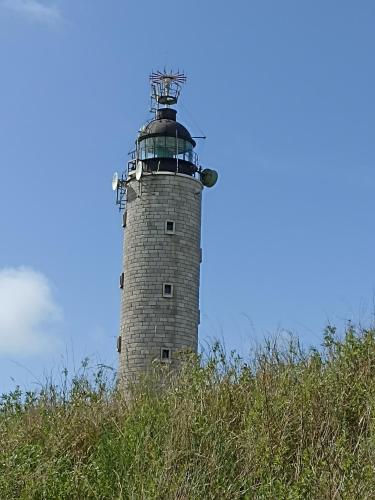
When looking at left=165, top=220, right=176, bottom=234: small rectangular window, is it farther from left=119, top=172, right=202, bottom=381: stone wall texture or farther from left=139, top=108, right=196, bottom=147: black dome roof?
left=139, top=108, right=196, bottom=147: black dome roof

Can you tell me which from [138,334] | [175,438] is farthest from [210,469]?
[138,334]

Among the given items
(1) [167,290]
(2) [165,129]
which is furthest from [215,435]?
(2) [165,129]

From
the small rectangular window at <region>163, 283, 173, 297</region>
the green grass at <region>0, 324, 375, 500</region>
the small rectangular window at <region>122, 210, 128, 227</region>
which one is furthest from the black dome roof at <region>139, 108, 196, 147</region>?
the green grass at <region>0, 324, 375, 500</region>

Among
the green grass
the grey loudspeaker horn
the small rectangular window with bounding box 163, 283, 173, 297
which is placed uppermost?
the grey loudspeaker horn

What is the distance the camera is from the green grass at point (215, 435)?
201 inches

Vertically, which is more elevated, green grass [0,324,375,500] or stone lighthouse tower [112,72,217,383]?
stone lighthouse tower [112,72,217,383]

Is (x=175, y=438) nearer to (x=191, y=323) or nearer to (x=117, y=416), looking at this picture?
(x=117, y=416)

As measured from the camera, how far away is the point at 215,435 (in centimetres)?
568

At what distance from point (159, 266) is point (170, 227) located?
148cm

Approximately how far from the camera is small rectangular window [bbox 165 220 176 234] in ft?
93.7

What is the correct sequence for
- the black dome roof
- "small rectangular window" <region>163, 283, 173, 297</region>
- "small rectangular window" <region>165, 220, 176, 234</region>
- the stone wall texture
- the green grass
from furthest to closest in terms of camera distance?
the black dome roof, "small rectangular window" <region>165, 220, 176, 234</region>, "small rectangular window" <region>163, 283, 173, 297</region>, the stone wall texture, the green grass

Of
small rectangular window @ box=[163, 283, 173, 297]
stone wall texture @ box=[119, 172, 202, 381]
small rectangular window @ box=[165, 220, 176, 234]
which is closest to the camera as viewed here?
stone wall texture @ box=[119, 172, 202, 381]

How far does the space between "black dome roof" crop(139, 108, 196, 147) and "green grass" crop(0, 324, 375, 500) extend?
80.8 ft

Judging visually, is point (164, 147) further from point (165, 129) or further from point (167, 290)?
point (167, 290)
